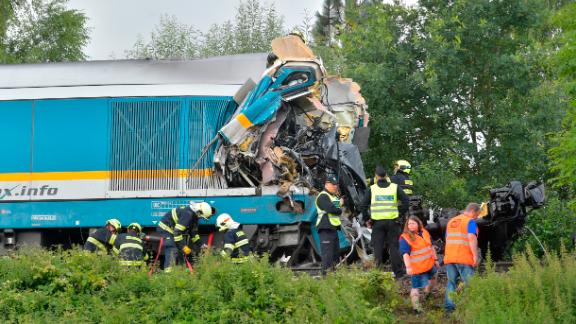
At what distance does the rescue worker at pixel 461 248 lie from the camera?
35.7 ft

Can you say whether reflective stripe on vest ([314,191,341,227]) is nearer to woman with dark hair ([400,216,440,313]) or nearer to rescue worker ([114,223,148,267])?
woman with dark hair ([400,216,440,313])

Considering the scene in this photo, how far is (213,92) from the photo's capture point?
14.6 meters

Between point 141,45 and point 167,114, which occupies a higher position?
point 141,45

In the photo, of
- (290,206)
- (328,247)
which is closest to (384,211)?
(328,247)

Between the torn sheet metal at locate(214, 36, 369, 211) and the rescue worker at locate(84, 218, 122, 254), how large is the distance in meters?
1.87

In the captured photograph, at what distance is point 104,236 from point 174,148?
1.91m

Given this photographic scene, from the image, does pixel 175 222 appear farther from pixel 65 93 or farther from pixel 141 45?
pixel 141 45

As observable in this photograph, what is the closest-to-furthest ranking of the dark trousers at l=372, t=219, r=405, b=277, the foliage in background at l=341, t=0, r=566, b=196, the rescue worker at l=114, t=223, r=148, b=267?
the rescue worker at l=114, t=223, r=148, b=267 → the dark trousers at l=372, t=219, r=405, b=277 → the foliage in background at l=341, t=0, r=566, b=196

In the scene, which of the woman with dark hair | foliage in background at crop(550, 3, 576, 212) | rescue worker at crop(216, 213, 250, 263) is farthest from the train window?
foliage in background at crop(550, 3, 576, 212)

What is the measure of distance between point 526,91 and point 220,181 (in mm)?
6935

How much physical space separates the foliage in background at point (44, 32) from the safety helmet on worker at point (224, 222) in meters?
16.2

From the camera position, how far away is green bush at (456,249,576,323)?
9205 mm

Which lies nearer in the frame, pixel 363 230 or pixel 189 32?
pixel 363 230

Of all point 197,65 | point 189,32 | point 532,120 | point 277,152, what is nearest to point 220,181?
point 277,152
